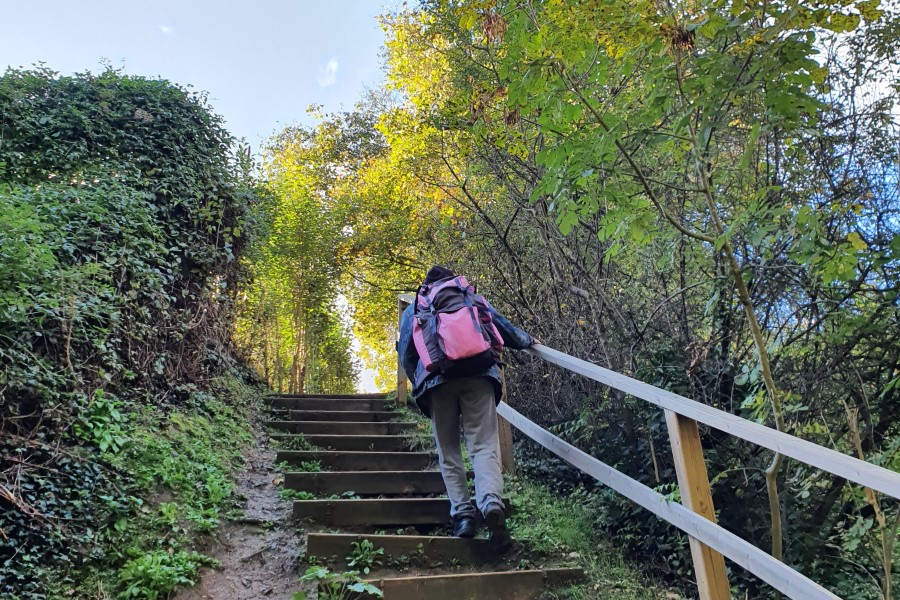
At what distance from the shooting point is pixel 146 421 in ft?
13.1

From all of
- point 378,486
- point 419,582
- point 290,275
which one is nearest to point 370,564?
point 419,582

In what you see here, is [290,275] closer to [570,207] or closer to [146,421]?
[146,421]

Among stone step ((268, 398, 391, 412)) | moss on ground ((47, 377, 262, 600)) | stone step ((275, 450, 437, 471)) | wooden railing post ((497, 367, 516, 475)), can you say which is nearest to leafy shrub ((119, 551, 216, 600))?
moss on ground ((47, 377, 262, 600))

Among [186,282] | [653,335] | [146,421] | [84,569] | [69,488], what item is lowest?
[84,569]

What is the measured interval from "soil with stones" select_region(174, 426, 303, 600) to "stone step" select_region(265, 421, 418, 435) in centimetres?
147

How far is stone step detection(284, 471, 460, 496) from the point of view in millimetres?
3967

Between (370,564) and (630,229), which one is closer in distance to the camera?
(630,229)

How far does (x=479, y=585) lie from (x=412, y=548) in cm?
45

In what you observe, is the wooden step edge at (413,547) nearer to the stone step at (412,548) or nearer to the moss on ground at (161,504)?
the stone step at (412,548)

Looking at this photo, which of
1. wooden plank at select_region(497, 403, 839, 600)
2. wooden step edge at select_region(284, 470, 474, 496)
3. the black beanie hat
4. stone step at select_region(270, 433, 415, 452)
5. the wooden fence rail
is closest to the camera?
the wooden fence rail

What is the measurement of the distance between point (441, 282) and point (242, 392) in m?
3.60

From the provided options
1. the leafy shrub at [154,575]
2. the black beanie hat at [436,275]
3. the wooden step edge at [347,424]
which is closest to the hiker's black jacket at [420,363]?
the black beanie hat at [436,275]

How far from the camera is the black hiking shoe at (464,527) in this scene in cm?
319

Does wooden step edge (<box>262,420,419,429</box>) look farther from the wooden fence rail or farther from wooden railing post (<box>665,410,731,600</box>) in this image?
wooden railing post (<box>665,410,731,600</box>)
